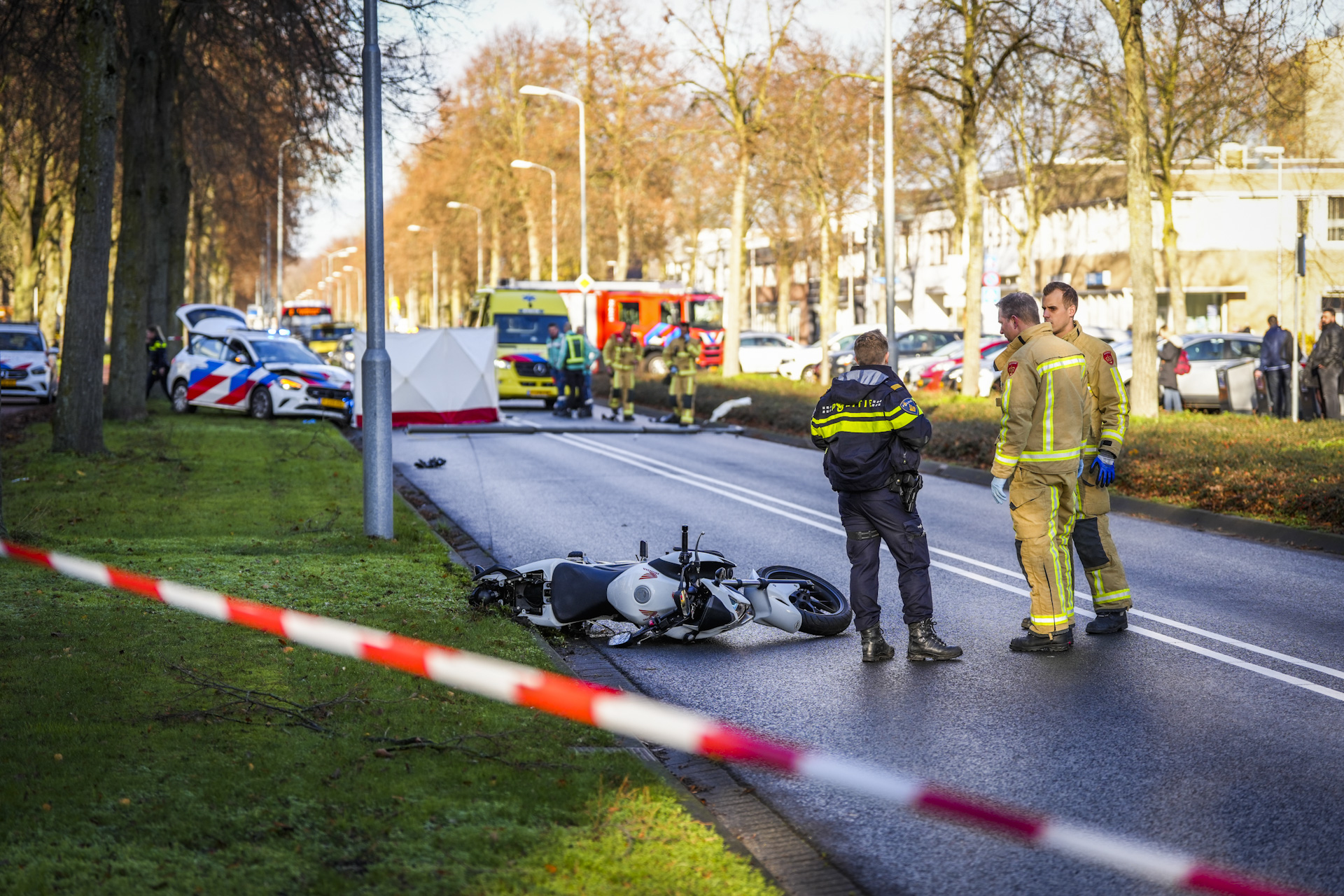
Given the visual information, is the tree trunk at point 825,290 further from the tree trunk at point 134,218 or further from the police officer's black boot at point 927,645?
the police officer's black boot at point 927,645

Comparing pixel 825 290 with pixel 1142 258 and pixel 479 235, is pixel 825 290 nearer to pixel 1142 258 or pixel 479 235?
pixel 1142 258

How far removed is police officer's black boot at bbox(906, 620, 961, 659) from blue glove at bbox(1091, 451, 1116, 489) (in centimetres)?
133

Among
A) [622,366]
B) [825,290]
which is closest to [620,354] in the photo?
[622,366]

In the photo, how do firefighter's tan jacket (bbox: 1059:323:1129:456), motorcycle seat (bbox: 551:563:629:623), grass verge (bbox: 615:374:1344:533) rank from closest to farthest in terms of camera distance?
motorcycle seat (bbox: 551:563:629:623), firefighter's tan jacket (bbox: 1059:323:1129:456), grass verge (bbox: 615:374:1344:533)

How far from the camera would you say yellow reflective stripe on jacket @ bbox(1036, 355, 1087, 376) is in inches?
303

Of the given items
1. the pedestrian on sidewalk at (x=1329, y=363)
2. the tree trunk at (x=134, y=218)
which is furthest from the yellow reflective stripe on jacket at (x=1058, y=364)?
the pedestrian on sidewalk at (x=1329, y=363)

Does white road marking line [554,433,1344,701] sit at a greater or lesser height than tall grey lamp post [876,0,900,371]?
lesser

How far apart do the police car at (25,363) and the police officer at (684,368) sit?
13134 millimetres

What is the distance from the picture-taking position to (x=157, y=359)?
30.8m

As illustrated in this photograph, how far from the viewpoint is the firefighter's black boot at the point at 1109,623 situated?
835 centimetres

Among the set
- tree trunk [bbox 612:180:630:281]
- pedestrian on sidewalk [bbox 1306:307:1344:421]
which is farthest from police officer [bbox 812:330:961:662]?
tree trunk [bbox 612:180:630:281]

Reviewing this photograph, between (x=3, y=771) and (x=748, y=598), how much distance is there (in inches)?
168

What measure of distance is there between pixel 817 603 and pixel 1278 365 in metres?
18.2

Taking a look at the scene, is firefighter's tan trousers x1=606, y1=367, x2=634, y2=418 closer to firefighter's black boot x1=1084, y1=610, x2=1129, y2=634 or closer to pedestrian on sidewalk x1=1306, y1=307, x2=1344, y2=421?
pedestrian on sidewalk x1=1306, y1=307, x2=1344, y2=421
